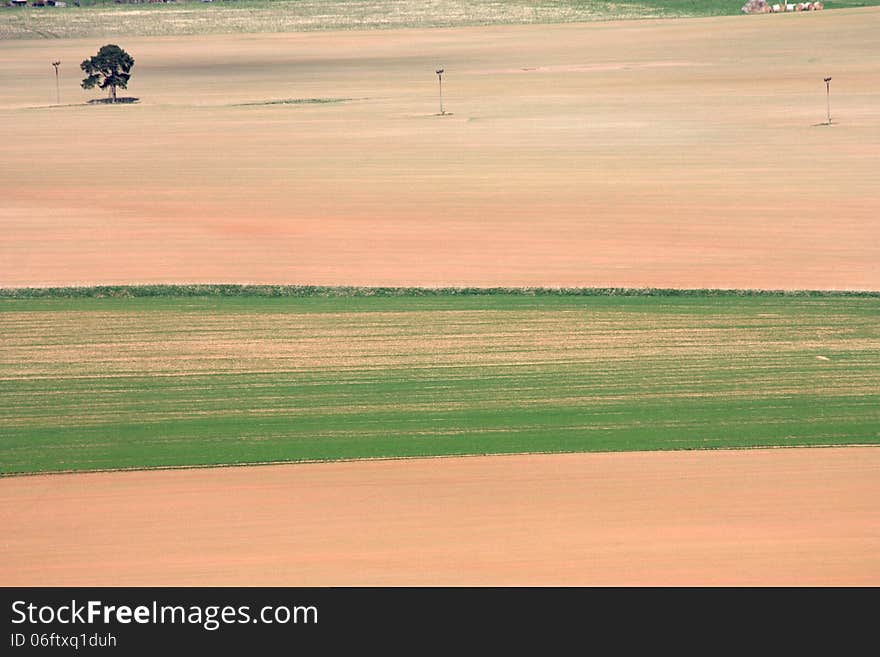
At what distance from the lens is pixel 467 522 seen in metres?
19.1

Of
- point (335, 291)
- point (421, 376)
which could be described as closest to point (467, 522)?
point (421, 376)

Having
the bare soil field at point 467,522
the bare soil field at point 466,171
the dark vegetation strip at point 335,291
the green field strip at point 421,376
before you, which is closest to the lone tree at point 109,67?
the bare soil field at point 466,171

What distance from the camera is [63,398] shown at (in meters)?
25.4

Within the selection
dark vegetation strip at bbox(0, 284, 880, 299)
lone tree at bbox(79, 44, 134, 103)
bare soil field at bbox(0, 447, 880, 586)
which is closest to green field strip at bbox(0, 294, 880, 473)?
dark vegetation strip at bbox(0, 284, 880, 299)

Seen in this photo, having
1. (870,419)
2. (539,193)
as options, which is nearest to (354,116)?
(539,193)

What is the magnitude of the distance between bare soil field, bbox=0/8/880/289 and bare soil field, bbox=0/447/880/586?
1373cm

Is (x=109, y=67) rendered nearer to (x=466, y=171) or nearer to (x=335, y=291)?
(x=466, y=171)

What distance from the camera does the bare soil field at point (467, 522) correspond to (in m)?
17.5

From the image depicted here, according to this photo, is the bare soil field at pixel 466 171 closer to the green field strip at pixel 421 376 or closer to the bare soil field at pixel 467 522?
the green field strip at pixel 421 376

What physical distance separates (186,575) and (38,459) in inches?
226

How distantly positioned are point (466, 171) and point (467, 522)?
3476 centimetres

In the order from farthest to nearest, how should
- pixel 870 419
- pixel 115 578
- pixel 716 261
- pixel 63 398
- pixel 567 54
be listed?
pixel 567 54 → pixel 716 261 → pixel 63 398 → pixel 870 419 → pixel 115 578

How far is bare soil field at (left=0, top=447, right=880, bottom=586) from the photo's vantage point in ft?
57.4

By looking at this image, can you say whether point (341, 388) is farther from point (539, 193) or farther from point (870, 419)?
point (539, 193)
